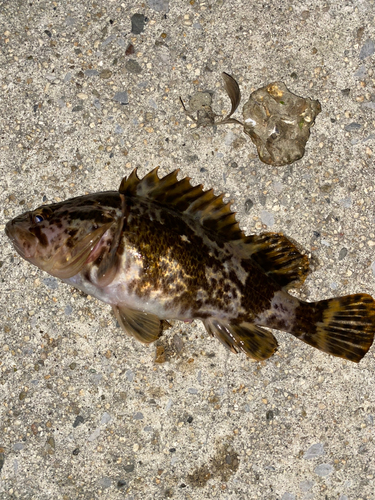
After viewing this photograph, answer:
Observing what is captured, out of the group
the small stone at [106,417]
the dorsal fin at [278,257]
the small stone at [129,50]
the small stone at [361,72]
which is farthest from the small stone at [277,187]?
the small stone at [106,417]

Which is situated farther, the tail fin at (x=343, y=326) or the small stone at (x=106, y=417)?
the small stone at (x=106, y=417)

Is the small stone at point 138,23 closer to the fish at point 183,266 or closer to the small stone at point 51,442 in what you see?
the fish at point 183,266

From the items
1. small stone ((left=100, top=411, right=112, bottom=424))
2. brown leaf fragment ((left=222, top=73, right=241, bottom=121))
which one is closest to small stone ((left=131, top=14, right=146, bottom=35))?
brown leaf fragment ((left=222, top=73, right=241, bottom=121))

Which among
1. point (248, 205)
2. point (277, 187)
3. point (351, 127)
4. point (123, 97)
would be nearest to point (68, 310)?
point (248, 205)

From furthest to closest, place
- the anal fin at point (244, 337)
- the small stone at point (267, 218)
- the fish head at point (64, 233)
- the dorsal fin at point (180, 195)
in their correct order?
1. the small stone at point (267, 218)
2. the anal fin at point (244, 337)
3. the dorsal fin at point (180, 195)
4. the fish head at point (64, 233)

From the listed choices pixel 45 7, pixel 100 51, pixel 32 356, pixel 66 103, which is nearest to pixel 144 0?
pixel 100 51

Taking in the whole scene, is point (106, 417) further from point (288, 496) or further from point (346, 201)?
point (346, 201)
